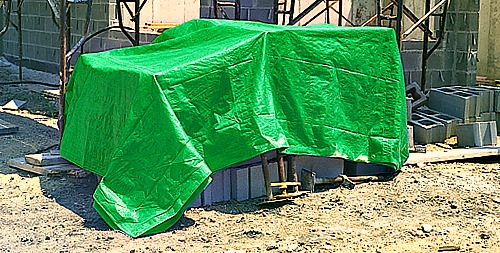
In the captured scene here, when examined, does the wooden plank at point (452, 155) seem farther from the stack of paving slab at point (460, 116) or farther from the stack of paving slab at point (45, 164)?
the stack of paving slab at point (45, 164)

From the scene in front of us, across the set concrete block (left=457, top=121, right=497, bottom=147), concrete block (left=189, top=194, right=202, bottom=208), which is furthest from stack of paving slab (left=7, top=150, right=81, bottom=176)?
concrete block (left=457, top=121, right=497, bottom=147)

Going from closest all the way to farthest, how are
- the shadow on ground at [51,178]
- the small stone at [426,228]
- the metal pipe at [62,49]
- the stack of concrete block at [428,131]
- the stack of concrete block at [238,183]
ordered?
the small stone at [426,228]
the shadow on ground at [51,178]
the stack of concrete block at [238,183]
the metal pipe at [62,49]
the stack of concrete block at [428,131]

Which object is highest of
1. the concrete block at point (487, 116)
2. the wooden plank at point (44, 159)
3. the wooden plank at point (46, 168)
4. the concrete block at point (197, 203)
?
the concrete block at point (487, 116)

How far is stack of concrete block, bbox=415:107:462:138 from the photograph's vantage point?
8742 mm

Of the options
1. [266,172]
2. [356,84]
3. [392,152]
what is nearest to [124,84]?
[266,172]

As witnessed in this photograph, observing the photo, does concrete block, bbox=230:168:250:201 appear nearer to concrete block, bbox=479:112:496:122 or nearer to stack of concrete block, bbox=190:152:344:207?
A: stack of concrete block, bbox=190:152:344:207

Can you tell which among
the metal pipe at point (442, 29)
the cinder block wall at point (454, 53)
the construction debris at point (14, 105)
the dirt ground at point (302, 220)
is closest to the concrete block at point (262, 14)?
the cinder block wall at point (454, 53)

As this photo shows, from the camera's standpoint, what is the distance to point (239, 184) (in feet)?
19.8

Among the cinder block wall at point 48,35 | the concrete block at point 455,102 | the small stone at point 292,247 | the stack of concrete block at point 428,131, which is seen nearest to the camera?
the small stone at point 292,247

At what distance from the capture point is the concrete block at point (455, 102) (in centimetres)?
889

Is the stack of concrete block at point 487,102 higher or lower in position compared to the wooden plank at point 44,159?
higher

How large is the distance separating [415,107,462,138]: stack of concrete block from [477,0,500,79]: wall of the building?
4769 mm

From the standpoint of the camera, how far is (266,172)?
5855mm

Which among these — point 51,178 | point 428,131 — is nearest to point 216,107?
point 51,178
